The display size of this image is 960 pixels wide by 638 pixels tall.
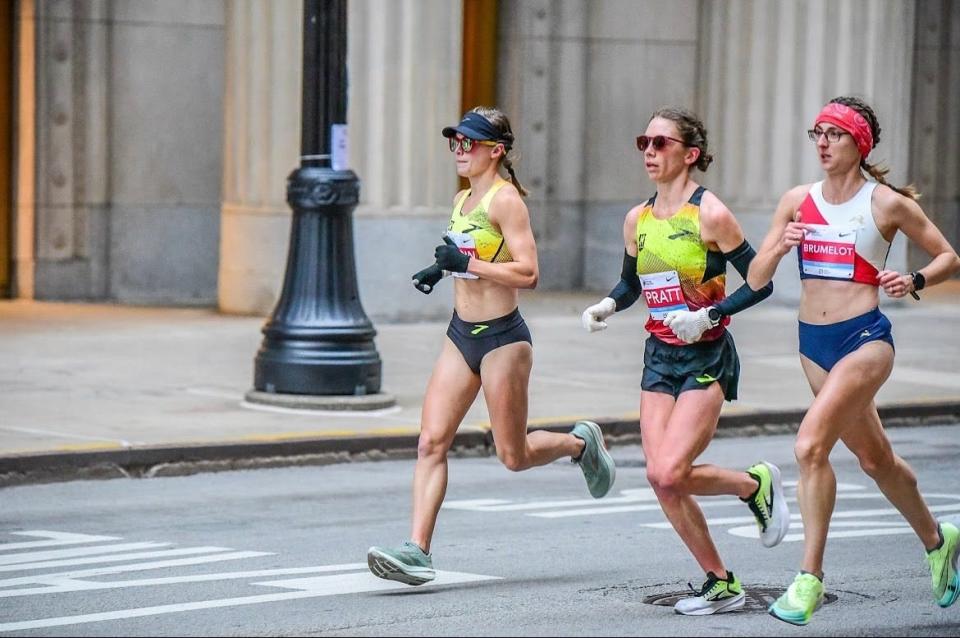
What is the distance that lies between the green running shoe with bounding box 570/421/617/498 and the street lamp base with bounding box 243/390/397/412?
175 inches

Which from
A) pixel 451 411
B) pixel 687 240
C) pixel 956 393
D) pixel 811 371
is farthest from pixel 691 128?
pixel 956 393

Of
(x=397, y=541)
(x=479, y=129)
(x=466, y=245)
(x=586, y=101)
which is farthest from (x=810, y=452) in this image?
(x=586, y=101)

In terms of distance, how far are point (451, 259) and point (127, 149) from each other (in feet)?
42.2

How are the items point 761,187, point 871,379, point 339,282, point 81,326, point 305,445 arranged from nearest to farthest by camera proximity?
point 871,379
point 305,445
point 339,282
point 81,326
point 761,187

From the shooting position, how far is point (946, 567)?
7.70m

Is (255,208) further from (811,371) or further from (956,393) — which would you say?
(811,371)

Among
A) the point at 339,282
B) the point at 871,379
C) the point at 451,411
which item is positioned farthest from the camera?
the point at 339,282

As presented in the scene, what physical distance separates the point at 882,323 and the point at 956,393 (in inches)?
306

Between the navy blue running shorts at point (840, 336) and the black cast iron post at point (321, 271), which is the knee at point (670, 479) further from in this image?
the black cast iron post at point (321, 271)

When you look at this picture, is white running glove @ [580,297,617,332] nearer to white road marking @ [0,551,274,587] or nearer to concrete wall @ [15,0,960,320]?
white road marking @ [0,551,274,587]

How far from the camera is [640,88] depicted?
2267 cm

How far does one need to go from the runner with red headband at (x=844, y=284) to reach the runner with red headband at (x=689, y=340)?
0.70 feet

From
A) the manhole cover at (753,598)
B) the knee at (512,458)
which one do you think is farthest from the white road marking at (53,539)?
the manhole cover at (753,598)

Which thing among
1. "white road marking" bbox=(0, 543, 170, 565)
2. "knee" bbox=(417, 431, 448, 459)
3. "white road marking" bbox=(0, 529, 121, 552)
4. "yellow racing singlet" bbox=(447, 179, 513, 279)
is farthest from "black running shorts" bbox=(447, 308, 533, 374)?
"white road marking" bbox=(0, 529, 121, 552)
